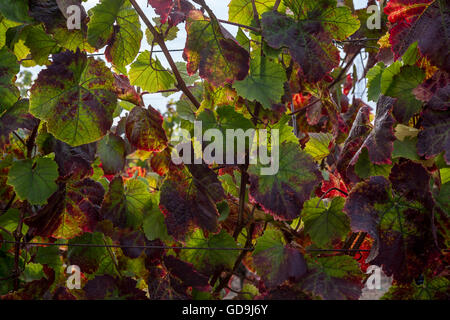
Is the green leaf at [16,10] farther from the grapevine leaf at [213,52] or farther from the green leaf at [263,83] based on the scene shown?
the green leaf at [263,83]

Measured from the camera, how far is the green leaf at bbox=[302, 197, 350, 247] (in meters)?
0.98

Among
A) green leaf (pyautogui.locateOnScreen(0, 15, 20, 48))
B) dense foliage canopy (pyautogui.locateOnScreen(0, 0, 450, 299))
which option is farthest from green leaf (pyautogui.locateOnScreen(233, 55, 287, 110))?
green leaf (pyautogui.locateOnScreen(0, 15, 20, 48))

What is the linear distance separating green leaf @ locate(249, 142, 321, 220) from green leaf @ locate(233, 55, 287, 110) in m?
0.12

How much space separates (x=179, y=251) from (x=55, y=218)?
0.34 meters

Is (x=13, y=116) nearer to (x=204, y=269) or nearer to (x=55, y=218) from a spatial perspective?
(x=55, y=218)

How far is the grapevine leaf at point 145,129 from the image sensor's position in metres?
1.03

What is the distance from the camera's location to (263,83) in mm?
895

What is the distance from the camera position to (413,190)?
33.1 inches

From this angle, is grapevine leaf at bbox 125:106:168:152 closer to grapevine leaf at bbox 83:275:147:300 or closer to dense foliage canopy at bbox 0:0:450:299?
dense foliage canopy at bbox 0:0:450:299

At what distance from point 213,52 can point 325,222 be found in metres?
0.50

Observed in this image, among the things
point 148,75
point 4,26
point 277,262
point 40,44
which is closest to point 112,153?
point 148,75
